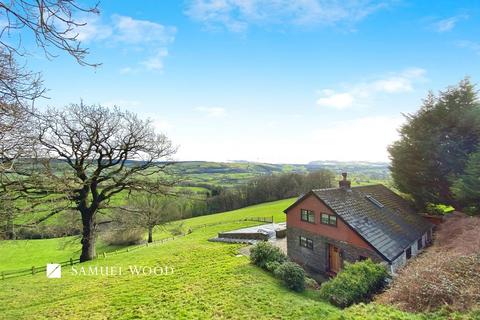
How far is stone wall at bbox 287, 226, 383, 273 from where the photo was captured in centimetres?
1775

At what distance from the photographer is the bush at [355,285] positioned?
12477mm

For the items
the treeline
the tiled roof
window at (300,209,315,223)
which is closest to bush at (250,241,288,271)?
window at (300,209,315,223)

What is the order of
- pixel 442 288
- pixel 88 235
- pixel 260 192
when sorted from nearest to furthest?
pixel 442 288 < pixel 88 235 < pixel 260 192

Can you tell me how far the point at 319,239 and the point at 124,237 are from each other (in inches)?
1129

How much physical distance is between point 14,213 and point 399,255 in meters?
23.0

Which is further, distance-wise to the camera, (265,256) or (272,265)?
(265,256)

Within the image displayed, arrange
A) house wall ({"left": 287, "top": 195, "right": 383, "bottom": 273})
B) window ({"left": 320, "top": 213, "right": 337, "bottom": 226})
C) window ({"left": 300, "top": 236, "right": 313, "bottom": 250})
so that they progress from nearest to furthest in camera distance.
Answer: house wall ({"left": 287, "top": 195, "right": 383, "bottom": 273})
window ({"left": 320, "top": 213, "right": 337, "bottom": 226})
window ({"left": 300, "top": 236, "right": 313, "bottom": 250})

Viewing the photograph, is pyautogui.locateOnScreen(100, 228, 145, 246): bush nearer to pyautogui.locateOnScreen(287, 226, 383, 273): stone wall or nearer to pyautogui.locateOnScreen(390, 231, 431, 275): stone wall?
pyautogui.locateOnScreen(287, 226, 383, 273): stone wall

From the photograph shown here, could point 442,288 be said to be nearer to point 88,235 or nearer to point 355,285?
point 355,285

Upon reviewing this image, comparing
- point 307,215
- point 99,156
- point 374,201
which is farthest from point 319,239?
point 99,156

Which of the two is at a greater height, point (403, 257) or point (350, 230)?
point (350, 230)

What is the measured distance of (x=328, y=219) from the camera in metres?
20.0

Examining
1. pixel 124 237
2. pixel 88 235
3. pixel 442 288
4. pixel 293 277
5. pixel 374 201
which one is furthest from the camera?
pixel 124 237

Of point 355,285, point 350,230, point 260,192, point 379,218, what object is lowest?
point 260,192
